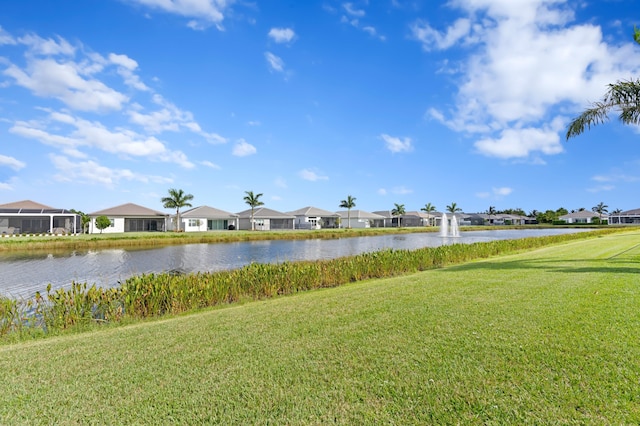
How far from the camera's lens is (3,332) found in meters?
7.04

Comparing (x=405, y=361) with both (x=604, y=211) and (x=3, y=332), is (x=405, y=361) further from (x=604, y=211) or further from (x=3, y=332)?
(x=604, y=211)

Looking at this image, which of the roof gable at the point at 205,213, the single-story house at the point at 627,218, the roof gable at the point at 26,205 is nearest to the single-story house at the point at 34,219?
the roof gable at the point at 26,205

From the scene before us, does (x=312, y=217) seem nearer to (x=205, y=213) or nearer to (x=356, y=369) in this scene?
(x=205, y=213)

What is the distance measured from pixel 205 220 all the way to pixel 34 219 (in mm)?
20254

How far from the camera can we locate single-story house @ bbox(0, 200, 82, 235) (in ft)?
131

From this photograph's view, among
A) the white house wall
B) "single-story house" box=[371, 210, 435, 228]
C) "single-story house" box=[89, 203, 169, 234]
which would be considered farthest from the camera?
"single-story house" box=[371, 210, 435, 228]

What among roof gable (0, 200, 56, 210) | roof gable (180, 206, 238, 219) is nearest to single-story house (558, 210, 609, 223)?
roof gable (180, 206, 238, 219)

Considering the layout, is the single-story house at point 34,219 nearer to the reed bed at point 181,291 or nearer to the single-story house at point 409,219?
the reed bed at point 181,291

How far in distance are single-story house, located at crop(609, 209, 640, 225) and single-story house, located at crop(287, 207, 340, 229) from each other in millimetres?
67633

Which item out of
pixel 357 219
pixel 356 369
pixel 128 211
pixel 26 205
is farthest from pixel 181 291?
pixel 357 219

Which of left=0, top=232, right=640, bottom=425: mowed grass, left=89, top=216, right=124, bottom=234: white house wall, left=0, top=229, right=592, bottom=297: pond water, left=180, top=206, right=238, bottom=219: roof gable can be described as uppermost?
left=180, top=206, right=238, bottom=219: roof gable

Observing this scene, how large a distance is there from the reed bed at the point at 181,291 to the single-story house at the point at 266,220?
45.4 metres

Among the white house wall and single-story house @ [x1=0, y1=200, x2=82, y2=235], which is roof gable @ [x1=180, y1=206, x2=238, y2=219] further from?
single-story house @ [x1=0, y1=200, x2=82, y2=235]

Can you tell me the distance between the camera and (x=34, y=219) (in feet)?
139
